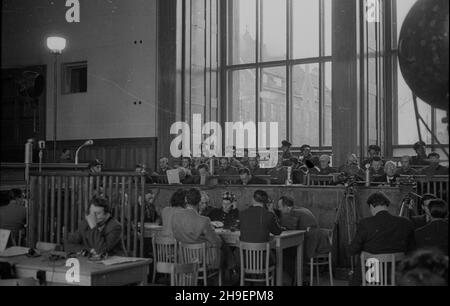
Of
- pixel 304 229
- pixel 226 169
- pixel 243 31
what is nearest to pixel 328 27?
pixel 243 31

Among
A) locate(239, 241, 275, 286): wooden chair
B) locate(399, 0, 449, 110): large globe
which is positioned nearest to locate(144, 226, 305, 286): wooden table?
locate(239, 241, 275, 286): wooden chair

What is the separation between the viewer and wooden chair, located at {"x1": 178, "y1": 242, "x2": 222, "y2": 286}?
5.66 m

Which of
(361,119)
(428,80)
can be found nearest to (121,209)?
(428,80)

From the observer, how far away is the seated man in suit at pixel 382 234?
15.6 feet

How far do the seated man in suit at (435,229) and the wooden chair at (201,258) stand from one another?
2097 millimetres

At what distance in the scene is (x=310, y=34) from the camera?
43.9ft

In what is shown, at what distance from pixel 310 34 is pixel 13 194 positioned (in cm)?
865

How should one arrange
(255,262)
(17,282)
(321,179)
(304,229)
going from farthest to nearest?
(321,179) < (304,229) < (255,262) < (17,282)

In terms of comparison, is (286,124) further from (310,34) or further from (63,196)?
(63,196)

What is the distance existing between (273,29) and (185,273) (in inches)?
419

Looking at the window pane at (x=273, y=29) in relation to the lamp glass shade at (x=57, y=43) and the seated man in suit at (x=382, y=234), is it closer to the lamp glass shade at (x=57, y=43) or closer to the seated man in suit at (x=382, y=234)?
the lamp glass shade at (x=57, y=43)

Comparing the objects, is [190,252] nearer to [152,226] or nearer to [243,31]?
[152,226]

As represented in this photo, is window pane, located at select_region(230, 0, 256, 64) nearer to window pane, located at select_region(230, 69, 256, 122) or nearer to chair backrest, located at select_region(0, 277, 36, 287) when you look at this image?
window pane, located at select_region(230, 69, 256, 122)

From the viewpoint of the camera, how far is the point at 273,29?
45.6 ft
